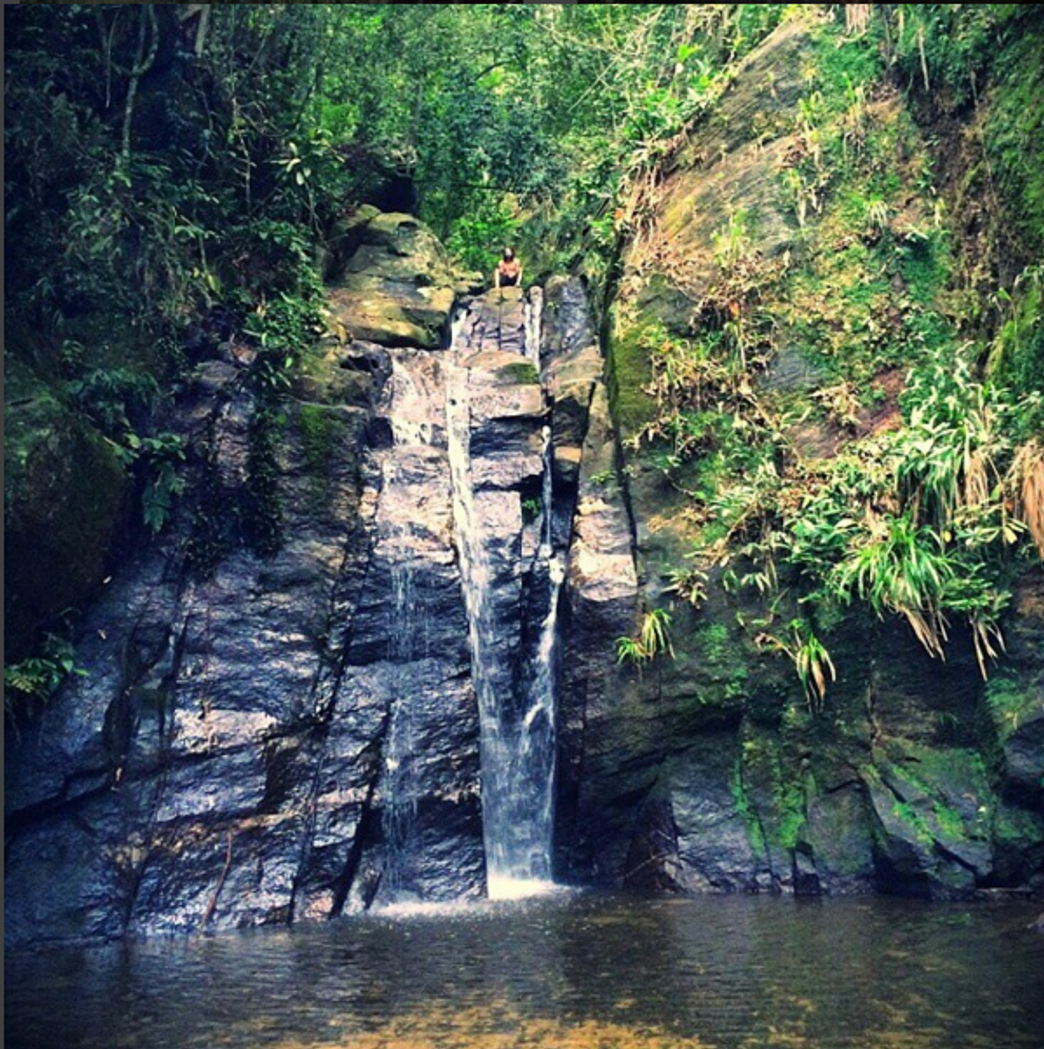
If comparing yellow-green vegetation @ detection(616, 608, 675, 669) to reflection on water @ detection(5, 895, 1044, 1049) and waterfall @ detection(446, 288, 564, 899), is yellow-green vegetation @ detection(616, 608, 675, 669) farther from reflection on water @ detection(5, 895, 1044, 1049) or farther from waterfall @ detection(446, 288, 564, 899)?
reflection on water @ detection(5, 895, 1044, 1049)

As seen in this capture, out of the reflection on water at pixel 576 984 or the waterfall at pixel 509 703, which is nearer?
A: the reflection on water at pixel 576 984

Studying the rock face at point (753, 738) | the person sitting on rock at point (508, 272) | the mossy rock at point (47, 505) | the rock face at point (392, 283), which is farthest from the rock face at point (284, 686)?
the person sitting on rock at point (508, 272)

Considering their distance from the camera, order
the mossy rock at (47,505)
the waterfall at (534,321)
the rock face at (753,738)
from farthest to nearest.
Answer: the waterfall at (534,321) → the rock face at (753,738) → the mossy rock at (47,505)

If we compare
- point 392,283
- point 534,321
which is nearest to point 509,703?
point 534,321

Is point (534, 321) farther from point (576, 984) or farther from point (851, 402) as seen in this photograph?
point (576, 984)

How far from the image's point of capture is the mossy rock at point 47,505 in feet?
27.6

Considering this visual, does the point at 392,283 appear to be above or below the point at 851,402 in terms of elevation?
above

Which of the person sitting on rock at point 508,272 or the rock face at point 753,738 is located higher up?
the person sitting on rock at point 508,272

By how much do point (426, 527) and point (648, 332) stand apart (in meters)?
3.54

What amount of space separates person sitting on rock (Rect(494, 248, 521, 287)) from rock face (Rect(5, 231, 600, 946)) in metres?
5.17

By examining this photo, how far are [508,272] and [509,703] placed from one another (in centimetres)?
843

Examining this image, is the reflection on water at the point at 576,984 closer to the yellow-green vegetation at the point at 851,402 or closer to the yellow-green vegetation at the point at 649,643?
the yellow-green vegetation at the point at 649,643

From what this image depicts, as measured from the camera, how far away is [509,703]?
1088cm

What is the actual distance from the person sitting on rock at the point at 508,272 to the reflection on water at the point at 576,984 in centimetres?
1089
